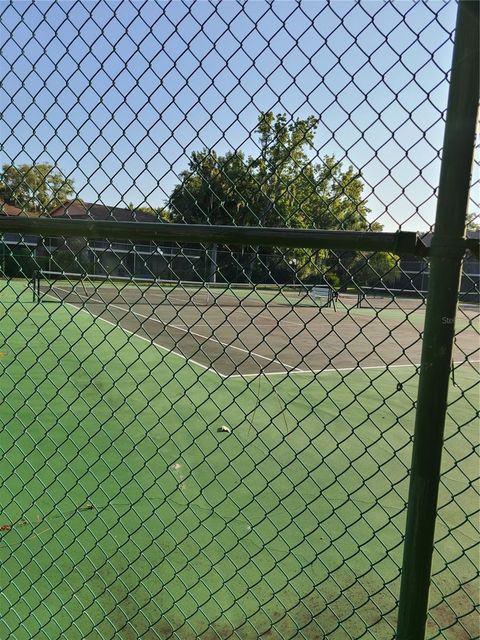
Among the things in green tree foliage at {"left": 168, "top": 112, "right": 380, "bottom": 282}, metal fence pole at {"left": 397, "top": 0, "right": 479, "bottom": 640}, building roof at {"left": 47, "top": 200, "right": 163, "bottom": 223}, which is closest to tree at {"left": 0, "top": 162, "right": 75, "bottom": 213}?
building roof at {"left": 47, "top": 200, "right": 163, "bottom": 223}

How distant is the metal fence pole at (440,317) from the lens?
1.28 metres

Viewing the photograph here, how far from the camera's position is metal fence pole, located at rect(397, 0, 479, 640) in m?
1.28

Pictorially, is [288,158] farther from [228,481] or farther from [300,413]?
[300,413]

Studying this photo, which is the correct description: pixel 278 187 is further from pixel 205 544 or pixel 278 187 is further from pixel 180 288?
pixel 180 288

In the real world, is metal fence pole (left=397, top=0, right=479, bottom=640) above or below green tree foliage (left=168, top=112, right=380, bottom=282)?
below

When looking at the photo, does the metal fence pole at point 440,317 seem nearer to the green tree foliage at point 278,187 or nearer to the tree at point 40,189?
the green tree foliage at point 278,187

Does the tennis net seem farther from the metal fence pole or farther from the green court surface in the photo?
the metal fence pole

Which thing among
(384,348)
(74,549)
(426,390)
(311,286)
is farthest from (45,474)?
(384,348)

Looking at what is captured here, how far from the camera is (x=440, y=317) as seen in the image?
135 centimetres

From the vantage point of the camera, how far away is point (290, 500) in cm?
393

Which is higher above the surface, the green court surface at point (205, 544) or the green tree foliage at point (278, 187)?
the green tree foliage at point (278, 187)

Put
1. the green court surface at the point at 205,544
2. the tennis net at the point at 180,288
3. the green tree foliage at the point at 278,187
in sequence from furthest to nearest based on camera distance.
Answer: the green court surface at the point at 205,544, the tennis net at the point at 180,288, the green tree foliage at the point at 278,187

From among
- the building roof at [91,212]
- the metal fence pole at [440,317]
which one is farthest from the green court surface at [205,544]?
the building roof at [91,212]

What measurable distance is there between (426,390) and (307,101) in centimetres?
113
